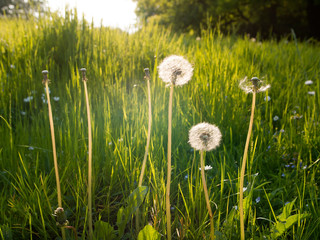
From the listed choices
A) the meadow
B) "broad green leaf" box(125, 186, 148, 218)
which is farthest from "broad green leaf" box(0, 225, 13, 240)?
"broad green leaf" box(125, 186, 148, 218)

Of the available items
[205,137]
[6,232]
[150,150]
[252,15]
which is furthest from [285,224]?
[252,15]

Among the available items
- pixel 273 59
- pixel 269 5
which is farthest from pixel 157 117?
pixel 269 5

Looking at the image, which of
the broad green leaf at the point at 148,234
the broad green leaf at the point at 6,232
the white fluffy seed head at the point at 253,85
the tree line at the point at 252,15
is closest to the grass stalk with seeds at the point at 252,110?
the white fluffy seed head at the point at 253,85

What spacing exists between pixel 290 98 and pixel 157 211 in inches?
69.6

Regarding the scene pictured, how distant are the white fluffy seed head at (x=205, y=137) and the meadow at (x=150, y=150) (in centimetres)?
33

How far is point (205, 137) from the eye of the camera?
876 mm

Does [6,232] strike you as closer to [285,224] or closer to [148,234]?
[148,234]

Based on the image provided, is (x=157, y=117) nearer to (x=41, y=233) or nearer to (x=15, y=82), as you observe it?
(x=41, y=233)

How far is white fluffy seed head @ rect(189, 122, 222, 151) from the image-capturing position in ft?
2.90

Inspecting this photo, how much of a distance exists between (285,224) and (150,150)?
0.76 m

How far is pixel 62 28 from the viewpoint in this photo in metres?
3.46

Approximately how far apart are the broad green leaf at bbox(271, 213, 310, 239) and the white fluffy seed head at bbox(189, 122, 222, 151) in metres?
0.41

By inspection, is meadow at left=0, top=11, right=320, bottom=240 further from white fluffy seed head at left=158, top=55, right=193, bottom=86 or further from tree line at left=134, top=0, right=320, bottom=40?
tree line at left=134, top=0, right=320, bottom=40

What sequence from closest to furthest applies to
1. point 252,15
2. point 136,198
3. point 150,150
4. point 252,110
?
point 252,110 → point 136,198 → point 150,150 → point 252,15
